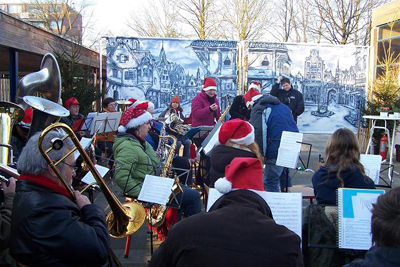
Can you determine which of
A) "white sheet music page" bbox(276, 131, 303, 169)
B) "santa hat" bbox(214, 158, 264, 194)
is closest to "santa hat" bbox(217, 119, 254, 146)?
"santa hat" bbox(214, 158, 264, 194)

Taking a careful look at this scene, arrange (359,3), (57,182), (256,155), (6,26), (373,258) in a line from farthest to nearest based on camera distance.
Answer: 1. (359,3)
2. (6,26)
3. (256,155)
4. (57,182)
5. (373,258)

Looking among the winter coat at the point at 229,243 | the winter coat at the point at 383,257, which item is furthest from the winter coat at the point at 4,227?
the winter coat at the point at 383,257

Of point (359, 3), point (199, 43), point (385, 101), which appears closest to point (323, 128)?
point (385, 101)

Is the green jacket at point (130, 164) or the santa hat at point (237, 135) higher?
the santa hat at point (237, 135)

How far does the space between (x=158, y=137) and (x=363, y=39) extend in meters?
18.7

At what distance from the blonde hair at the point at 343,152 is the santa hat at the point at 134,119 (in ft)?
6.43

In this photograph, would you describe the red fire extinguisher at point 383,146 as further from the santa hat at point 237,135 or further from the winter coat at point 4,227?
the winter coat at point 4,227

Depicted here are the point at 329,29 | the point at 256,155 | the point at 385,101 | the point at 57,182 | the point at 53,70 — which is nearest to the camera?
the point at 57,182

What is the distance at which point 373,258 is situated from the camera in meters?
1.61

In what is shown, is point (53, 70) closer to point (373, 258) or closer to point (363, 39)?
point (373, 258)

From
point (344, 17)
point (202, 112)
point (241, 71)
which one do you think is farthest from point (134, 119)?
point (344, 17)

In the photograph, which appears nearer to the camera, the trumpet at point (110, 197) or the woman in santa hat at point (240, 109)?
the trumpet at point (110, 197)

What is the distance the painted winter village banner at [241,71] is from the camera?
1032cm

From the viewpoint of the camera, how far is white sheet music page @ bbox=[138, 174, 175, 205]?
10.8ft
